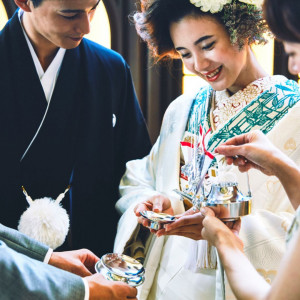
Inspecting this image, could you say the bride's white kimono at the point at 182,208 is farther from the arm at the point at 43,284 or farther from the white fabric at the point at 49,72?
the white fabric at the point at 49,72

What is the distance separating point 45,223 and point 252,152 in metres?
0.93

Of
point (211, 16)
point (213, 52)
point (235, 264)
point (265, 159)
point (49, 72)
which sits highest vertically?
point (211, 16)

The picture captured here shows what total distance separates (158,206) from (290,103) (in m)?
0.65

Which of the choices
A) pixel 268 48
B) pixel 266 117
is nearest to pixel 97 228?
pixel 266 117

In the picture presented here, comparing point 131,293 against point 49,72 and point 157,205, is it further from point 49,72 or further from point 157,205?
point 49,72

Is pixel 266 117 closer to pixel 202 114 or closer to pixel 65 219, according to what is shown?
pixel 202 114

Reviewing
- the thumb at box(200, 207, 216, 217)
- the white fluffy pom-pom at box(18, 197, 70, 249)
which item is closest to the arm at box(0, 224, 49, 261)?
the white fluffy pom-pom at box(18, 197, 70, 249)

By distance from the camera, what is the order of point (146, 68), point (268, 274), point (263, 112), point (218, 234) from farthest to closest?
point (146, 68), point (263, 112), point (268, 274), point (218, 234)

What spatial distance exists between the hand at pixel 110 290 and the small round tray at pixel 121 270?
0.06 meters

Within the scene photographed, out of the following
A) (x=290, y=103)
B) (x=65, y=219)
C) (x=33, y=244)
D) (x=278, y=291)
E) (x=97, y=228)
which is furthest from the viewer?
(x=97, y=228)

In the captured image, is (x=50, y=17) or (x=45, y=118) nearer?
(x=50, y=17)

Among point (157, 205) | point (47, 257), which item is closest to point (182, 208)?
point (157, 205)

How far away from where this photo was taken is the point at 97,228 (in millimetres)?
2221

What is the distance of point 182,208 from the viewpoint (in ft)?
6.28
